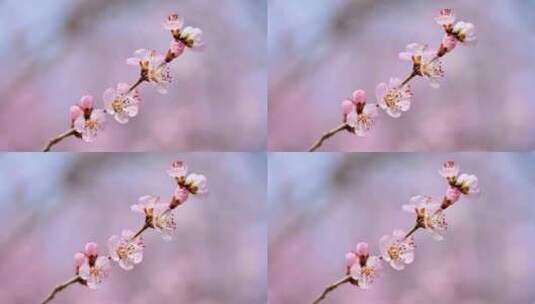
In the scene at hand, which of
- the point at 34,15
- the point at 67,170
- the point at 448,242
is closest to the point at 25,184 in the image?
the point at 67,170

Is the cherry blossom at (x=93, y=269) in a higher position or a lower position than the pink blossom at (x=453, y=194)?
lower

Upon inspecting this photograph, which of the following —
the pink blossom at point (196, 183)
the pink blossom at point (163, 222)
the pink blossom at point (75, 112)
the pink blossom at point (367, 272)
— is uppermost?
the pink blossom at point (75, 112)

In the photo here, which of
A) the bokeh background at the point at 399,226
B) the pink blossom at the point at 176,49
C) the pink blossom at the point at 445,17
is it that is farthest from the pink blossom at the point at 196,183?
the pink blossom at the point at 445,17

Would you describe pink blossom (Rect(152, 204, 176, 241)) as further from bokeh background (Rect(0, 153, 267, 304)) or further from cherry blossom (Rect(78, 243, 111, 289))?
cherry blossom (Rect(78, 243, 111, 289))

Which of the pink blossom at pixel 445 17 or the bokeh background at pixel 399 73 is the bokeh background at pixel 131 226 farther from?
the pink blossom at pixel 445 17

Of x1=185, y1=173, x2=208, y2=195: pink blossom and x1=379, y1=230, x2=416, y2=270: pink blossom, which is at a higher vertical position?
x1=185, y1=173, x2=208, y2=195: pink blossom

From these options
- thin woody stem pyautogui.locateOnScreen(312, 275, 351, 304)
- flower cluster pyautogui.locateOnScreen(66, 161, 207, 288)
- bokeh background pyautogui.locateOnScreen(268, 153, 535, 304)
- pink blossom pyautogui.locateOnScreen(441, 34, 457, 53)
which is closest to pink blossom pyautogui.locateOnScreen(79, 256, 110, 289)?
flower cluster pyautogui.locateOnScreen(66, 161, 207, 288)

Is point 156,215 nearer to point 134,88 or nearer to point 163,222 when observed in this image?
point 163,222
